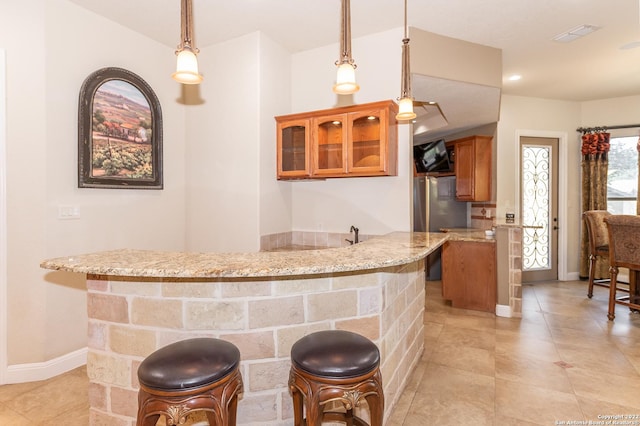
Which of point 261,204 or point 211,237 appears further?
point 211,237

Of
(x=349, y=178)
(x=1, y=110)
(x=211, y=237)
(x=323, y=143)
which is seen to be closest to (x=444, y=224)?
(x=349, y=178)

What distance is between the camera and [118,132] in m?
2.95

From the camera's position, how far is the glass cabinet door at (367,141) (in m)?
2.91

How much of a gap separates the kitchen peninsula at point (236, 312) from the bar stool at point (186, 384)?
0.26 m

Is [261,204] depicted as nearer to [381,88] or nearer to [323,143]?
[323,143]

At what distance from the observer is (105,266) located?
138 centimetres

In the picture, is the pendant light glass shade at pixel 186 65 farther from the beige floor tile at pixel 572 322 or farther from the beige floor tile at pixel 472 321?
the beige floor tile at pixel 572 322

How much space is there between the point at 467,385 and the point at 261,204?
7.38 ft

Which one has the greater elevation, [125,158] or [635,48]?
[635,48]

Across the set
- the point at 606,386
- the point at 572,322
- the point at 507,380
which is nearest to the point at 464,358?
the point at 507,380

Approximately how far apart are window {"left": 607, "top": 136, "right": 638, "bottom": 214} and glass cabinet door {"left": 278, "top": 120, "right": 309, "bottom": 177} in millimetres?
4996

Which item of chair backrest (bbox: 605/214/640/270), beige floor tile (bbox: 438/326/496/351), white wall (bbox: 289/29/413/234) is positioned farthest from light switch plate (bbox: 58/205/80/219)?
chair backrest (bbox: 605/214/640/270)

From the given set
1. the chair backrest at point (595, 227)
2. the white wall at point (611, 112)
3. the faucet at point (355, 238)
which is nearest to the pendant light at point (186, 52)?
the faucet at point (355, 238)

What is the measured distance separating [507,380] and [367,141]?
7.10 feet
